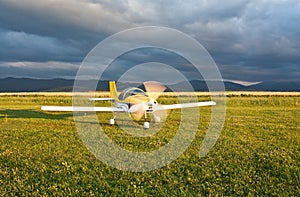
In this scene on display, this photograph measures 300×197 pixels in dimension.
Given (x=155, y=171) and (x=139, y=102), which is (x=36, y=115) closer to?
(x=139, y=102)

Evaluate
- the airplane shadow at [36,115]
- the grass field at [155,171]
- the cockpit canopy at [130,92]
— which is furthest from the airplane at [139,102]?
the airplane shadow at [36,115]

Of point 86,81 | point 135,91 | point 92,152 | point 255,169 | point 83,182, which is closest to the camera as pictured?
point 83,182

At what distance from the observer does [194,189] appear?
20.3 ft

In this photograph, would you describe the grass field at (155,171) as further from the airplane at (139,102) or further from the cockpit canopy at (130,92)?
the cockpit canopy at (130,92)

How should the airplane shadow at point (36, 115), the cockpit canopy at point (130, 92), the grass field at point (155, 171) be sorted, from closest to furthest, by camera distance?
the grass field at point (155, 171) → the cockpit canopy at point (130, 92) → the airplane shadow at point (36, 115)

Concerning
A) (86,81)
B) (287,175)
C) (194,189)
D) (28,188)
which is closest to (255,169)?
(287,175)

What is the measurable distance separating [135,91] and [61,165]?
8419 mm

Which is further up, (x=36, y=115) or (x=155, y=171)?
(x=36, y=115)

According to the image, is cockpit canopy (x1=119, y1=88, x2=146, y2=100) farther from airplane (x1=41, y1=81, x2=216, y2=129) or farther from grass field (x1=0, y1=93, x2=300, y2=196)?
grass field (x1=0, y1=93, x2=300, y2=196)

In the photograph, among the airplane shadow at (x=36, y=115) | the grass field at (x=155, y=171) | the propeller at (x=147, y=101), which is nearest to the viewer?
the grass field at (x=155, y=171)

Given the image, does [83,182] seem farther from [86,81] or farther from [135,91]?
[135,91]

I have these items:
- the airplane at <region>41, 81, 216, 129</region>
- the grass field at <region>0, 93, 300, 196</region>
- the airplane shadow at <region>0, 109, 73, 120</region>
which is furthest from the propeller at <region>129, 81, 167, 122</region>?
the airplane shadow at <region>0, 109, 73, 120</region>

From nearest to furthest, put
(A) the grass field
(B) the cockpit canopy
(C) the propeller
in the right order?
1. (A) the grass field
2. (C) the propeller
3. (B) the cockpit canopy

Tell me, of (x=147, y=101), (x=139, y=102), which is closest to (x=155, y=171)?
(x=147, y=101)
